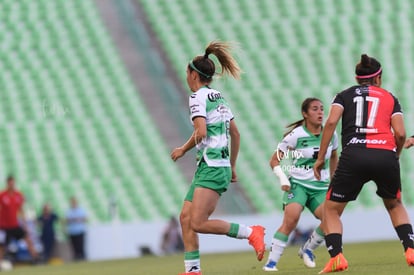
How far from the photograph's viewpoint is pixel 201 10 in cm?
2573

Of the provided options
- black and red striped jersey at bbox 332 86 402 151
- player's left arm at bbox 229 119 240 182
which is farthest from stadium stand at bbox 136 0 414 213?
black and red striped jersey at bbox 332 86 402 151

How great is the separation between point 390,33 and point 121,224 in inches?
363

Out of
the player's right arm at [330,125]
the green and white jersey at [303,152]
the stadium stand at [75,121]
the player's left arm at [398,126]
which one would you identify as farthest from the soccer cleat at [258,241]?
the stadium stand at [75,121]

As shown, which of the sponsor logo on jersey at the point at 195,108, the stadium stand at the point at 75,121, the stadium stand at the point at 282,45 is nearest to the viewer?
the sponsor logo on jersey at the point at 195,108

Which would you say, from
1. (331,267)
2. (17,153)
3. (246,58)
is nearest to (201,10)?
(246,58)

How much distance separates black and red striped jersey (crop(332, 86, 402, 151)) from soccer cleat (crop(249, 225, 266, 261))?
1.12m

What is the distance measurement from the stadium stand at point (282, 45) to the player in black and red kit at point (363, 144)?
13.0m

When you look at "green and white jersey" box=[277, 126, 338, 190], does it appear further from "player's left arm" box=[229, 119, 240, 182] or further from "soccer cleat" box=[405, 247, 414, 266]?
"soccer cleat" box=[405, 247, 414, 266]

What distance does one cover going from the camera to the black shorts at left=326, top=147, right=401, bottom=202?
8680 millimetres

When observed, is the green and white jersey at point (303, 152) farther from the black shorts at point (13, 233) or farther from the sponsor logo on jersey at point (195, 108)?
the black shorts at point (13, 233)

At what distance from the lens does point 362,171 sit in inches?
342

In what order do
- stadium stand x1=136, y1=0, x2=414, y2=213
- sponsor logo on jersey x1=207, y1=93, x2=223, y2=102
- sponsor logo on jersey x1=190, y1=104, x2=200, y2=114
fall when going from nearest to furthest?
sponsor logo on jersey x1=190, y1=104, x2=200, y2=114 < sponsor logo on jersey x1=207, y1=93, x2=223, y2=102 < stadium stand x1=136, y1=0, x2=414, y2=213

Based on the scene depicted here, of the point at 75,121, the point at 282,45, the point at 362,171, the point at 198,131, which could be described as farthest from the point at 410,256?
the point at 282,45

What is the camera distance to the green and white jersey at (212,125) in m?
8.62
